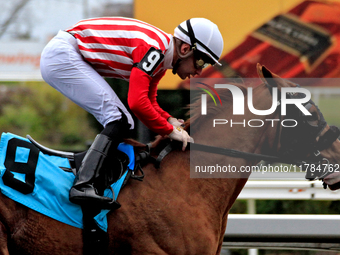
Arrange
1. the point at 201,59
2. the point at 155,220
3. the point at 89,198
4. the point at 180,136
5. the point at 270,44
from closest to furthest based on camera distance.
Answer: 1. the point at 89,198
2. the point at 155,220
3. the point at 180,136
4. the point at 201,59
5. the point at 270,44

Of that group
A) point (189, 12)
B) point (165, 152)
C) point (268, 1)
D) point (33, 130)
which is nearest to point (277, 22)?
point (268, 1)

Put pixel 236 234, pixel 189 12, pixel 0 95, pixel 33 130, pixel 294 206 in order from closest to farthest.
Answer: pixel 236 234 → pixel 294 206 → pixel 189 12 → pixel 33 130 → pixel 0 95

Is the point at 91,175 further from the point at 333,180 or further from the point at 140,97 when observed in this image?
the point at 333,180

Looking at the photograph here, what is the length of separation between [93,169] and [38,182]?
0.37 metres

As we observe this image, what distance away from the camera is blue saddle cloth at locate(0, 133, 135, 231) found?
2385 millimetres

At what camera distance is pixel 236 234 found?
11.8 feet

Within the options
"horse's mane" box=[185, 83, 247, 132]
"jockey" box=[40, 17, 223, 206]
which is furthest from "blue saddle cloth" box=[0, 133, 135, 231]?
"horse's mane" box=[185, 83, 247, 132]

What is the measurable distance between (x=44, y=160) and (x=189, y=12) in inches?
127

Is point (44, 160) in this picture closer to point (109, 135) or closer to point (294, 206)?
point (109, 135)

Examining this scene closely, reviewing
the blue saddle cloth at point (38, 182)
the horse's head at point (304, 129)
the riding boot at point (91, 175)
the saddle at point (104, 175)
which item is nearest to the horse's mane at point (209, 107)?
the horse's head at point (304, 129)

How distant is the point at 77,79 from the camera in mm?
2551

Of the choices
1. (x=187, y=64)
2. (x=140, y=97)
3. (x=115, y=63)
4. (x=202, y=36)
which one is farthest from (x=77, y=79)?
(x=202, y=36)

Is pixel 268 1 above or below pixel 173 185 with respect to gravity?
above

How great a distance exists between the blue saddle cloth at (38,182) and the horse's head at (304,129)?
1.02m
